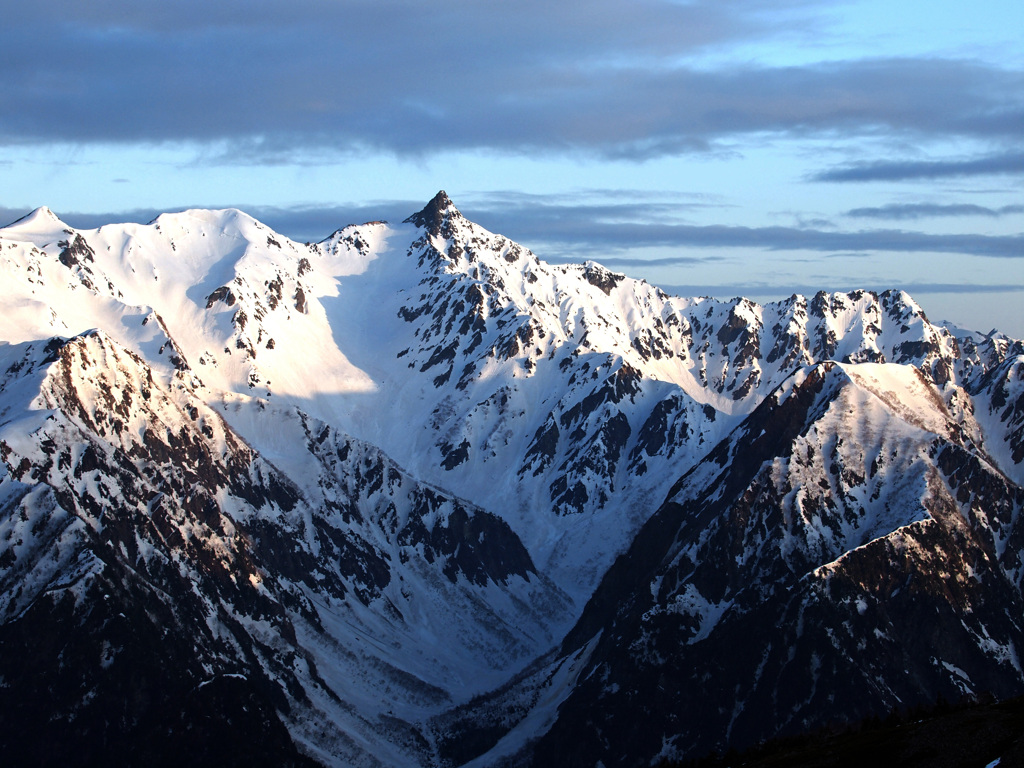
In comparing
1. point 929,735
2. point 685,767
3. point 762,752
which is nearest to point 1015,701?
point 929,735

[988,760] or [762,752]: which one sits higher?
[988,760]

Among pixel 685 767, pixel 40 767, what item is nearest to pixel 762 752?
pixel 685 767

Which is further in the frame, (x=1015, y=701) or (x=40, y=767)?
(x=40, y=767)

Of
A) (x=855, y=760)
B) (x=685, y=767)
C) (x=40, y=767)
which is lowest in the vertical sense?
(x=40, y=767)

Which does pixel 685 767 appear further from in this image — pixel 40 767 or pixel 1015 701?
pixel 40 767

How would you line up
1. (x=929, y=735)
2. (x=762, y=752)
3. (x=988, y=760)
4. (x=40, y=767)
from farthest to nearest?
(x=40, y=767), (x=762, y=752), (x=929, y=735), (x=988, y=760)

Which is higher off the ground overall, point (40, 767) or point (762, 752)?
point (762, 752)

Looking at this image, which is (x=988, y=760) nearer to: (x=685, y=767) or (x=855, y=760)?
(x=855, y=760)

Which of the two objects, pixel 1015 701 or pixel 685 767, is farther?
pixel 685 767

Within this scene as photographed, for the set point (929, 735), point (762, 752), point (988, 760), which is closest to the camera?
point (988, 760)
